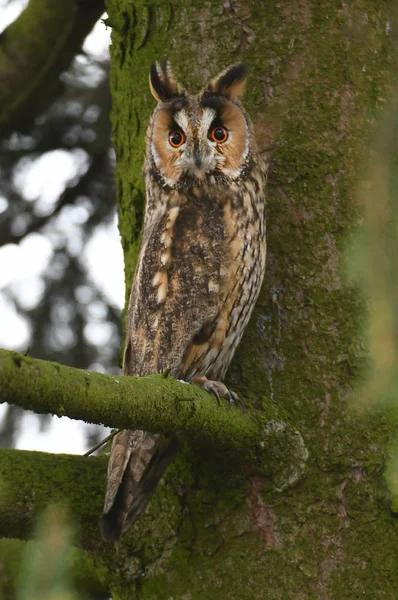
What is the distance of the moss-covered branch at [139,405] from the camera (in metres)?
1.26

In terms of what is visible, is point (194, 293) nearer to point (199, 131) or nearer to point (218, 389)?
point (218, 389)

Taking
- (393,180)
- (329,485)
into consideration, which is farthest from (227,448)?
(393,180)

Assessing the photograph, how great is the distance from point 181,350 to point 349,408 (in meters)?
0.50

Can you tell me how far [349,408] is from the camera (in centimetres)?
227

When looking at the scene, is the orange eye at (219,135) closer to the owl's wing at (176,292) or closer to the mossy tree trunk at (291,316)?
the mossy tree trunk at (291,316)

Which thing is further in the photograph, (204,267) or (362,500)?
(204,267)

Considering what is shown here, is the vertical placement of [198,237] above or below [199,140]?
below

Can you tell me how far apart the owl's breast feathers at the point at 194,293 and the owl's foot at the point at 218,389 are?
0.30 ft

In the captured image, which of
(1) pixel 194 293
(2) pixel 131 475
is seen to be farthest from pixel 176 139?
(2) pixel 131 475

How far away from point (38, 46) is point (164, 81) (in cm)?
86

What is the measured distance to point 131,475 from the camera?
2.12 meters

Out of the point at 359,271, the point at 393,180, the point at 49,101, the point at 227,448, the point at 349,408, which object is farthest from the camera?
the point at 49,101

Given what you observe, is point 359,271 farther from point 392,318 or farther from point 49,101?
point 49,101

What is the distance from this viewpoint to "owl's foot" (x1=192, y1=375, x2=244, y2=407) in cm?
214
